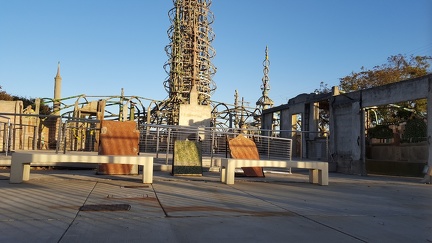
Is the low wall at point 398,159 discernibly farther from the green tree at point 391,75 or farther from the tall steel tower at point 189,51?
the tall steel tower at point 189,51

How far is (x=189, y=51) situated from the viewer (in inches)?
1656

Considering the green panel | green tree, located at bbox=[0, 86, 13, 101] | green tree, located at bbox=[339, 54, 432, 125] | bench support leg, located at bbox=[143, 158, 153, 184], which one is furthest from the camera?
green tree, located at bbox=[0, 86, 13, 101]

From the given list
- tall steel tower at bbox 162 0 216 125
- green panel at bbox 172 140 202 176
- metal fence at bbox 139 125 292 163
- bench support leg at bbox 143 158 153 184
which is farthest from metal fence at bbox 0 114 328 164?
tall steel tower at bbox 162 0 216 125

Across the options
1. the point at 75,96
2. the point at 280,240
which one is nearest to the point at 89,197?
the point at 280,240

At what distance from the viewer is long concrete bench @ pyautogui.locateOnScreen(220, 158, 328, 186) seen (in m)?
9.76

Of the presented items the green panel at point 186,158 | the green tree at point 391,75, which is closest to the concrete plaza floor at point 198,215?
the green panel at point 186,158

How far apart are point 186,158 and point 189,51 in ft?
104

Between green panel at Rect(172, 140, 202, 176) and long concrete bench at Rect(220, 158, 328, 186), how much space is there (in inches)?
67.3

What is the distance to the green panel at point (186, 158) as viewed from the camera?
11.7 metres

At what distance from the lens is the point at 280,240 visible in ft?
13.8

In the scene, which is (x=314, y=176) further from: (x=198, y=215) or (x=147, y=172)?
(x=198, y=215)

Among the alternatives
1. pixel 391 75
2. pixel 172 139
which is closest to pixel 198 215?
pixel 172 139

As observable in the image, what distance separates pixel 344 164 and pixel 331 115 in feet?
9.07

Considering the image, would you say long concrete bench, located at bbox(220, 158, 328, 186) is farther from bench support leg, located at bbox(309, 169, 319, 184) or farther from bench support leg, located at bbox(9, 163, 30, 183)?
bench support leg, located at bbox(9, 163, 30, 183)
